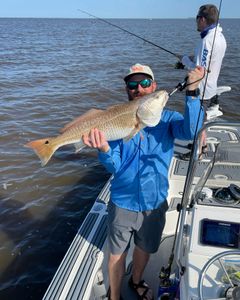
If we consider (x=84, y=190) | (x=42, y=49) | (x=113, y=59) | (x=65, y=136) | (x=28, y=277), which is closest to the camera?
(x=65, y=136)

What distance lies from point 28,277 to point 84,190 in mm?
2647

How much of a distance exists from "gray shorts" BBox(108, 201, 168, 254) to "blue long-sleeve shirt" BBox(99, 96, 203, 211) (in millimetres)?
73

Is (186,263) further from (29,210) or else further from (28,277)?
(29,210)

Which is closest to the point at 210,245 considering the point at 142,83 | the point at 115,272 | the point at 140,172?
the point at 140,172

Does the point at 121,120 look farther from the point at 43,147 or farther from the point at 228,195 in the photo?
the point at 228,195

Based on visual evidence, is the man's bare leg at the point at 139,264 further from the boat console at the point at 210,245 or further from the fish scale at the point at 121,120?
the fish scale at the point at 121,120

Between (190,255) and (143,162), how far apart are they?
2.80 ft

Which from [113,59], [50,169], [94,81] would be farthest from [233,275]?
[113,59]

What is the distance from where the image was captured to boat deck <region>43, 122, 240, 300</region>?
3.35 meters

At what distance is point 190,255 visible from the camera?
297 centimetres

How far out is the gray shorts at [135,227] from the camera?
331cm

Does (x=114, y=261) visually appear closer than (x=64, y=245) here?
Yes

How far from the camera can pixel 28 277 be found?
545 centimetres

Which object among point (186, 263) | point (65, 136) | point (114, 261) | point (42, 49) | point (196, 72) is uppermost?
point (196, 72)
